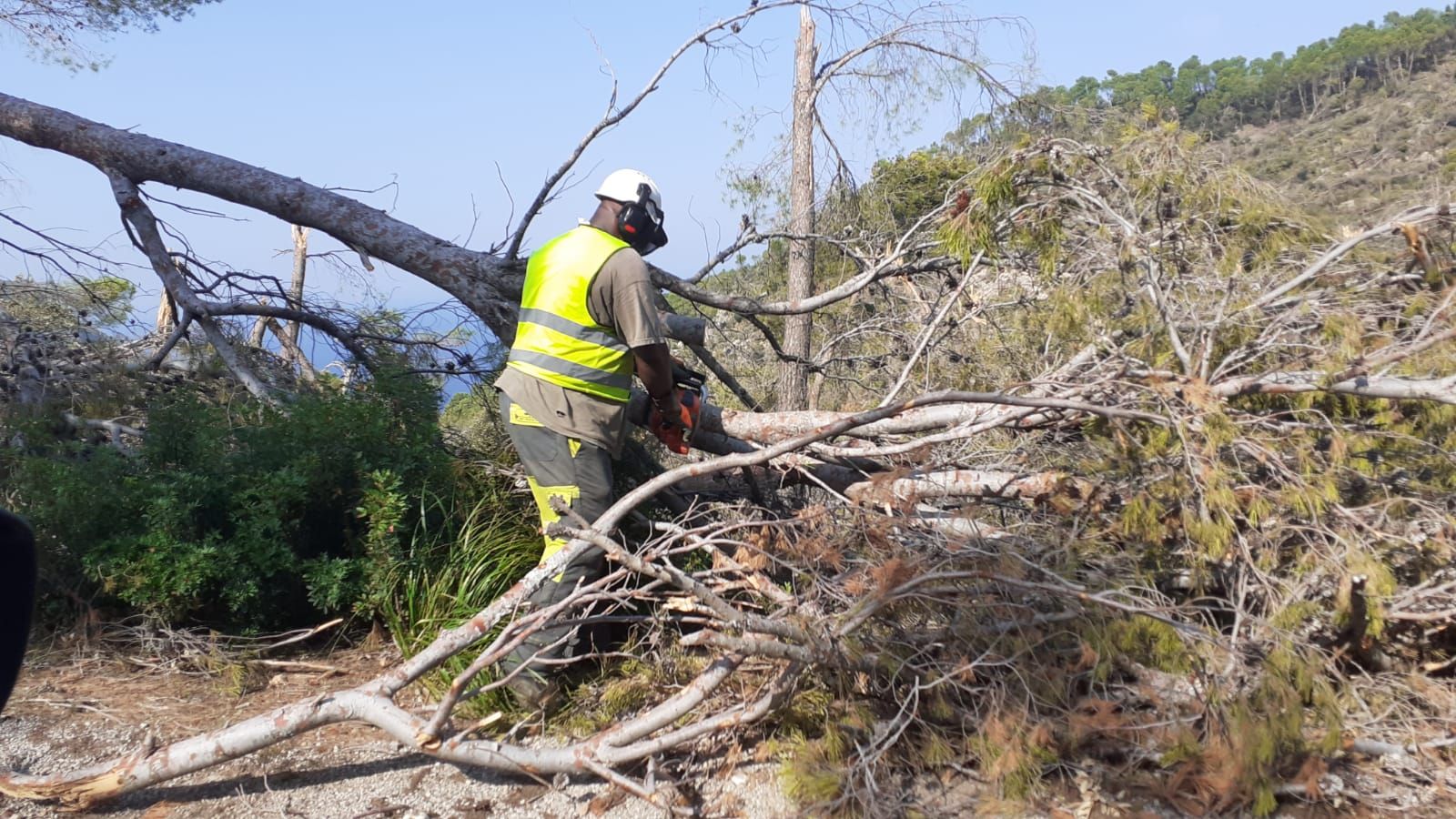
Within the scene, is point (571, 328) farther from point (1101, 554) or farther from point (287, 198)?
point (287, 198)

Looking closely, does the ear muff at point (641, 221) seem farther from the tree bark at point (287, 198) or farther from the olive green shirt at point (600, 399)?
the tree bark at point (287, 198)

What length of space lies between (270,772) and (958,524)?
9.14 feet

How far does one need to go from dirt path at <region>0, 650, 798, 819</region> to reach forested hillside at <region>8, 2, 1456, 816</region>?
11 cm

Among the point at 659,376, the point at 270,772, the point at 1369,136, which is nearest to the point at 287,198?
the point at 659,376

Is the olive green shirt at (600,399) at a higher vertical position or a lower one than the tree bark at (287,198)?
lower

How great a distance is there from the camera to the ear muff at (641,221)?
400 centimetres

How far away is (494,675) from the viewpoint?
4.02 m

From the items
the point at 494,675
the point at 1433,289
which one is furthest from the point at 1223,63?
the point at 494,675

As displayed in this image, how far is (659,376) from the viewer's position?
3.96 meters

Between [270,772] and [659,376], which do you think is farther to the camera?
[659,376]

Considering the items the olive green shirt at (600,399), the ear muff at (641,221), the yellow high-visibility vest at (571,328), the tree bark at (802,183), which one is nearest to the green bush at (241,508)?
the olive green shirt at (600,399)

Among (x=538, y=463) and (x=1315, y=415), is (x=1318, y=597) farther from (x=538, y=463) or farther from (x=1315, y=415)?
(x=538, y=463)

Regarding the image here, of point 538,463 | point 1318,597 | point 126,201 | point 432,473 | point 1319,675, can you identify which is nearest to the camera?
point 1319,675

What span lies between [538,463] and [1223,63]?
38164mm
